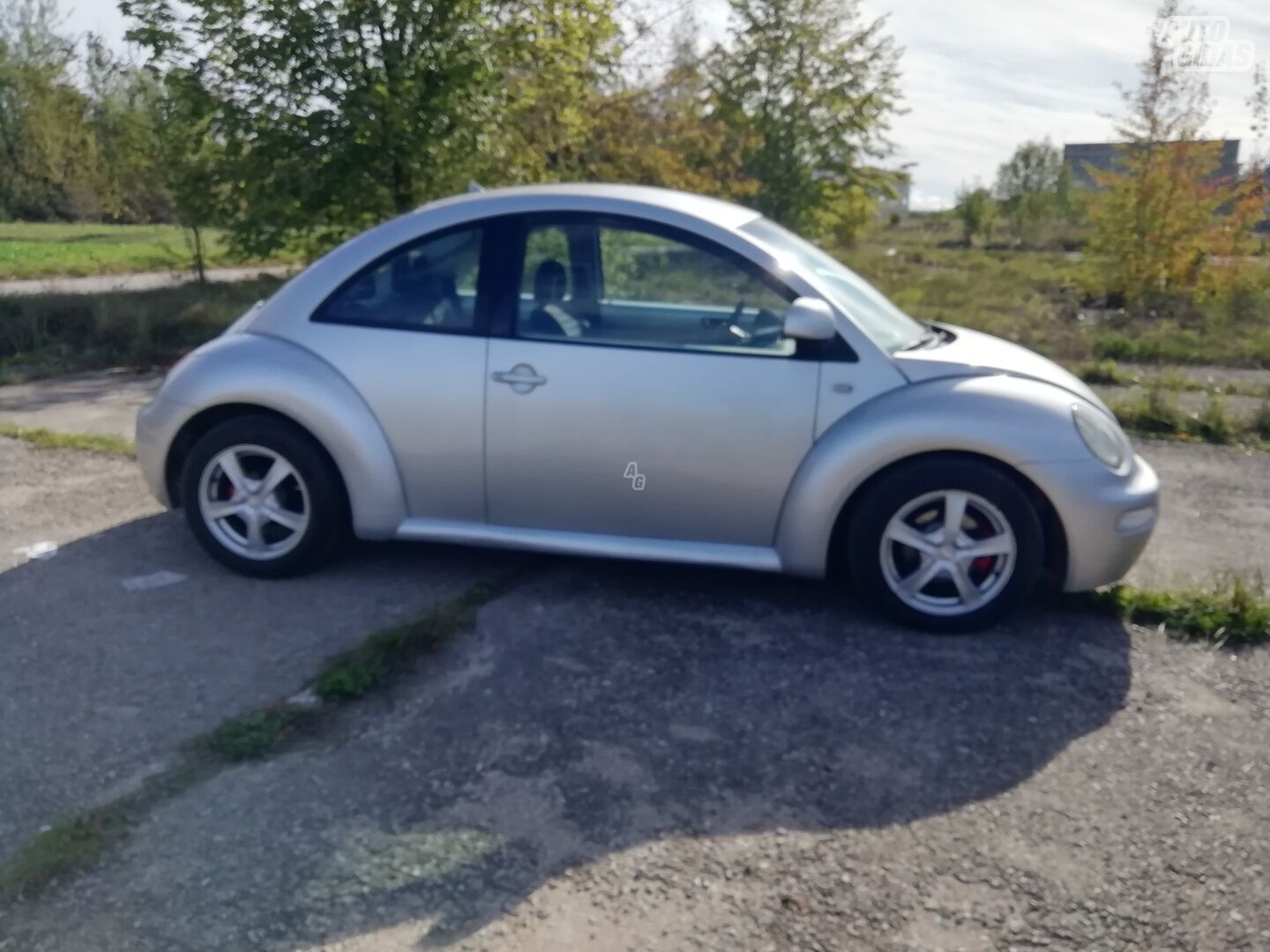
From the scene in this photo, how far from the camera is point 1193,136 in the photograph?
18422mm

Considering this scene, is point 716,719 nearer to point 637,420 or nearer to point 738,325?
point 637,420

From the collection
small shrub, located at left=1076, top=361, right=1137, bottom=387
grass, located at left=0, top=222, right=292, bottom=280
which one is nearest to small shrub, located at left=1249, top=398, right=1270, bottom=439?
small shrub, located at left=1076, top=361, right=1137, bottom=387

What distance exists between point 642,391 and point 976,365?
1386 mm

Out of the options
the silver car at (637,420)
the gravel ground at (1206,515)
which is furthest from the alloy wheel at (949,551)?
the gravel ground at (1206,515)

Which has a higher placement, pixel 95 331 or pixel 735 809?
pixel 95 331

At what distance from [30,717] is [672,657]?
2.24 m

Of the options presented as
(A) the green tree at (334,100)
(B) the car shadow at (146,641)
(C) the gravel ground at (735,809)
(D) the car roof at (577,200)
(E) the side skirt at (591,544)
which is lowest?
(C) the gravel ground at (735,809)

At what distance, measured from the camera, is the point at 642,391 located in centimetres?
520

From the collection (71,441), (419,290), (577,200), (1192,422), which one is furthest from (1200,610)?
(71,441)

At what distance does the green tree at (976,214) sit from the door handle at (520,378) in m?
47.0

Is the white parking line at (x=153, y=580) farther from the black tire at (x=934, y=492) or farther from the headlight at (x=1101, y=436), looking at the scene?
the headlight at (x=1101, y=436)

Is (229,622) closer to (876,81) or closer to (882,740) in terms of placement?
(882,740)

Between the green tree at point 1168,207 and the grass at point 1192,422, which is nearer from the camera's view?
the grass at point 1192,422

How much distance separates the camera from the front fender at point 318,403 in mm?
5438
